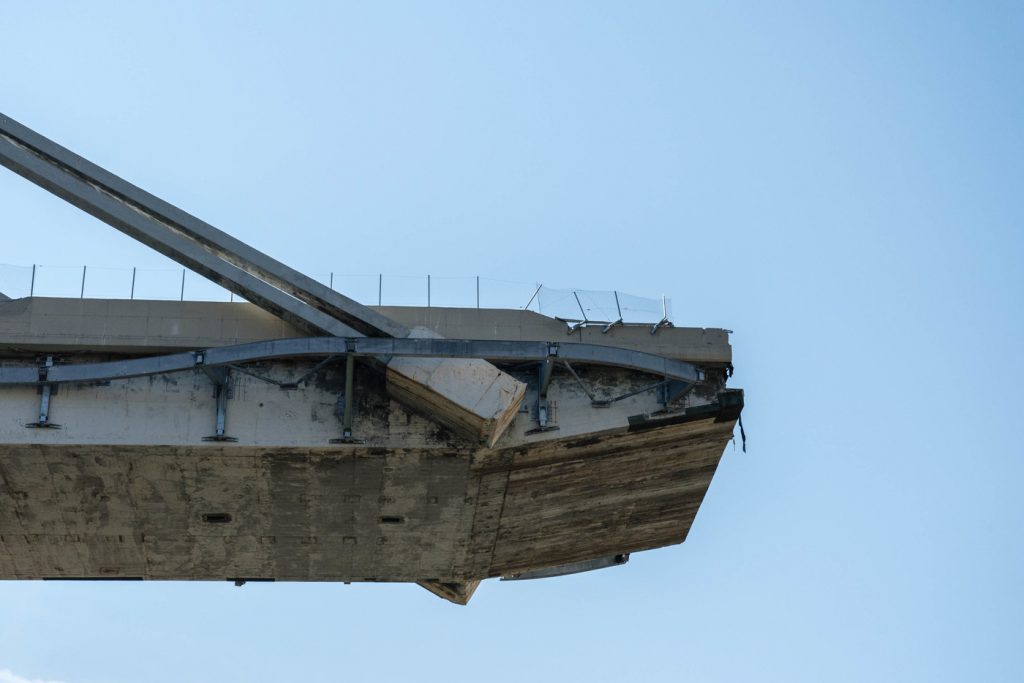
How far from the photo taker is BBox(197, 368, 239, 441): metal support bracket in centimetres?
3512

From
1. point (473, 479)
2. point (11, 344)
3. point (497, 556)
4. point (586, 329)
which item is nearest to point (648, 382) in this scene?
point (586, 329)

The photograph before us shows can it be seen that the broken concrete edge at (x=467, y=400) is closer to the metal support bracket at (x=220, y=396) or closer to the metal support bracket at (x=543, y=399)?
the metal support bracket at (x=543, y=399)

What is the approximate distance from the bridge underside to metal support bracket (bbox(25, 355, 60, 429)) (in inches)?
4.9

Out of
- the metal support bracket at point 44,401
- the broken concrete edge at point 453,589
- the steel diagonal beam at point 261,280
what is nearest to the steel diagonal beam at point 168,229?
the steel diagonal beam at point 261,280

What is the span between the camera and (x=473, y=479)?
3766 cm

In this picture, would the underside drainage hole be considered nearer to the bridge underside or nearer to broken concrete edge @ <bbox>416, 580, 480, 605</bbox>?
the bridge underside

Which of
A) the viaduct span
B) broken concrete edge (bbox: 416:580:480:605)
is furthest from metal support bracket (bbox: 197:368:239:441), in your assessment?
broken concrete edge (bbox: 416:580:480:605)

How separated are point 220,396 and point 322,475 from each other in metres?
3.00

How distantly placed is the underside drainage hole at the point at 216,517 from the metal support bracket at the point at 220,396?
3.44 meters

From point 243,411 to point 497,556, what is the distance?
8.98 metres

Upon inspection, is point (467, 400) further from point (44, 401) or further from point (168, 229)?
point (44, 401)

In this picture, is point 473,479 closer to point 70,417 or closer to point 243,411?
point 243,411

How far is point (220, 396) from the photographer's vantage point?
1393 inches

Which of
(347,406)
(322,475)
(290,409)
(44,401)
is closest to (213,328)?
(290,409)
